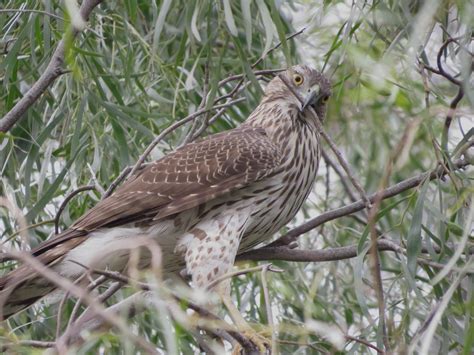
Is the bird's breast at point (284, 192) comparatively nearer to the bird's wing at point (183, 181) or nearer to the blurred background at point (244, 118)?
the bird's wing at point (183, 181)

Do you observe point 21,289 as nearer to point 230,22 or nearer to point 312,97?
point 230,22

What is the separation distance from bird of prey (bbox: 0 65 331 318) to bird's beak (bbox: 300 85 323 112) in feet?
0.49

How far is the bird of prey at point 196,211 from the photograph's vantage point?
3.70 metres

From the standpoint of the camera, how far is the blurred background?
119 inches

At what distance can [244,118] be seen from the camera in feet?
16.5

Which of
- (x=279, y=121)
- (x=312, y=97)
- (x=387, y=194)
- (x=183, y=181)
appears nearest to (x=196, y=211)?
(x=183, y=181)

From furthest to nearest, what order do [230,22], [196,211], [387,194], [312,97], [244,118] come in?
1. [244,118]
2. [312,97]
3. [196,211]
4. [387,194]
5. [230,22]

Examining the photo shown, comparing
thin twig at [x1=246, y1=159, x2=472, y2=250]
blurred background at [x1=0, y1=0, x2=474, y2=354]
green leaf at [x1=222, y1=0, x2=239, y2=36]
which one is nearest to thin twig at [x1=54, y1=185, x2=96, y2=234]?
blurred background at [x1=0, y1=0, x2=474, y2=354]

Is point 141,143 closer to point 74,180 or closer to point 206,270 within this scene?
point 74,180

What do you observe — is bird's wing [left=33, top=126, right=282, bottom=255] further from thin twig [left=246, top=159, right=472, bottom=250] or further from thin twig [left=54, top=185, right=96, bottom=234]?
thin twig [left=246, top=159, right=472, bottom=250]

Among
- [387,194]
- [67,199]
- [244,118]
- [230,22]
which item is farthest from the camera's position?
[244,118]

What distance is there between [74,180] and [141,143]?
1.73 feet

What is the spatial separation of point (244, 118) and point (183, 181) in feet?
3.82

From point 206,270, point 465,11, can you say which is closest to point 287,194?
point 206,270
